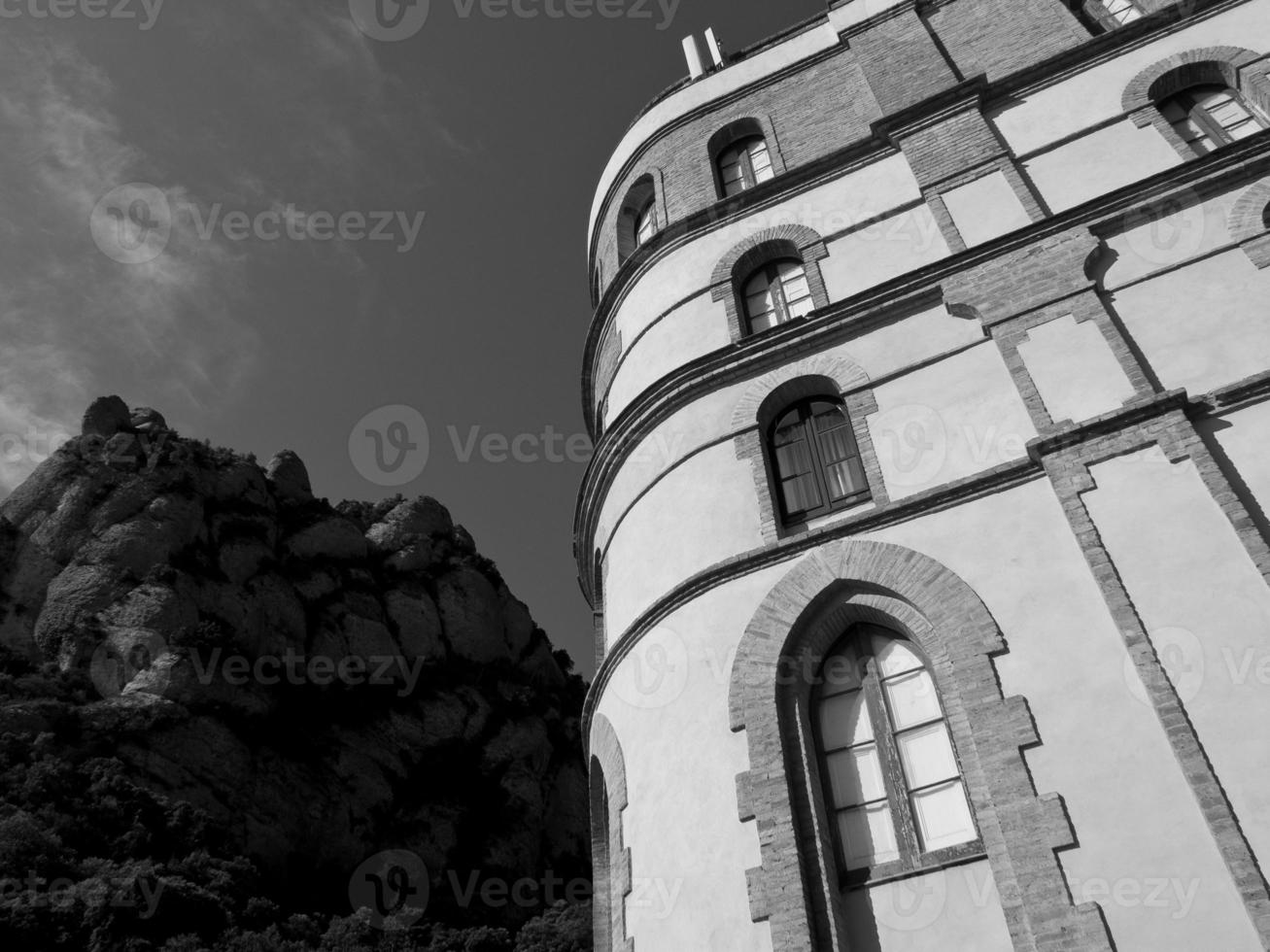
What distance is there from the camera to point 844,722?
8891 mm

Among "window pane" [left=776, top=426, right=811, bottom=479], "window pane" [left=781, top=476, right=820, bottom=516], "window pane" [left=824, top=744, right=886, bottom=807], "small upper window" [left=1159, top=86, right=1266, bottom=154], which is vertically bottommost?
"window pane" [left=824, top=744, right=886, bottom=807]

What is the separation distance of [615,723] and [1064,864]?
16.3 ft

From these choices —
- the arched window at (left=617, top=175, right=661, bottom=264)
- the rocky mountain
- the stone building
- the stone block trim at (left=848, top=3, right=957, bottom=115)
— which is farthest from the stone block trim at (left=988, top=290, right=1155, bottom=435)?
the rocky mountain

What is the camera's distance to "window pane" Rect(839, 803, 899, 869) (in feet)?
26.5

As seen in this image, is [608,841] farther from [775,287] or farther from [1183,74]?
[1183,74]

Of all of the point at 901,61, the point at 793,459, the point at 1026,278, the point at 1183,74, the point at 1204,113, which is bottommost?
the point at 793,459

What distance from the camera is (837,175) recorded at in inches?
523

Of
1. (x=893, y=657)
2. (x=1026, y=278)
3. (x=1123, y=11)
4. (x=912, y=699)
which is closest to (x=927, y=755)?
(x=912, y=699)

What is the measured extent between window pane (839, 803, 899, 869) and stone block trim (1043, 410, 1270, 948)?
2.30m

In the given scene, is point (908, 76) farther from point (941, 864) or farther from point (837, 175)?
point (941, 864)

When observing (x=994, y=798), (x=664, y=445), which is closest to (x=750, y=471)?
(x=664, y=445)

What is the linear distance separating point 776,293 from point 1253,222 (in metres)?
5.34

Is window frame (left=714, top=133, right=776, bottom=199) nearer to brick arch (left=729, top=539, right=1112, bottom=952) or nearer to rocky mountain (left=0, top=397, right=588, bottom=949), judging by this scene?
brick arch (left=729, top=539, right=1112, bottom=952)

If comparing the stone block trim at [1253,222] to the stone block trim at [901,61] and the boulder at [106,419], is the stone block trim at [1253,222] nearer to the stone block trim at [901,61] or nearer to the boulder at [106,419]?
the stone block trim at [901,61]
